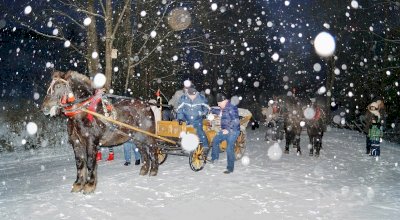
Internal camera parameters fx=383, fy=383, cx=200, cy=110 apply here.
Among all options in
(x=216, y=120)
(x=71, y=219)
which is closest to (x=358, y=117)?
(x=216, y=120)

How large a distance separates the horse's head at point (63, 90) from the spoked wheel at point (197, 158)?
3.23 m

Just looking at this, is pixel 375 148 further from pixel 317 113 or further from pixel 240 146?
pixel 240 146

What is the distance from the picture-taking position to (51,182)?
843 centimetres

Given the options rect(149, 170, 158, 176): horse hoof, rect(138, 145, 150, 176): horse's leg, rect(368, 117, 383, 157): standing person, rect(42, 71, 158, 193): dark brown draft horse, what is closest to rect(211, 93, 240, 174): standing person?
rect(149, 170, 158, 176): horse hoof

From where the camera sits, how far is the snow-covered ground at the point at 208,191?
20.6 feet

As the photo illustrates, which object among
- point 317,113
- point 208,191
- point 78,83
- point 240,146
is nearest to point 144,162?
point 208,191

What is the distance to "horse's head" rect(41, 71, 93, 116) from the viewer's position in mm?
6914

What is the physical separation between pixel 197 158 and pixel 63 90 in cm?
397

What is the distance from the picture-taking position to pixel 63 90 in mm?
7105

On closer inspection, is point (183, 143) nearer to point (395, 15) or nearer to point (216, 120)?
point (216, 120)

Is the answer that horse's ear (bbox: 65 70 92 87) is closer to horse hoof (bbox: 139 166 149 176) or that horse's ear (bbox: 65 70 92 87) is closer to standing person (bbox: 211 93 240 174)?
horse hoof (bbox: 139 166 149 176)

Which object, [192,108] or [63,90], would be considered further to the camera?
[192,108]

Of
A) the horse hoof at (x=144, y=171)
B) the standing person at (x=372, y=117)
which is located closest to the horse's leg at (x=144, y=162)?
the horse hoof at (x=144, y=171)

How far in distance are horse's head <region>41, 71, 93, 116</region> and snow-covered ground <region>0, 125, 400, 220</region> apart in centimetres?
168
